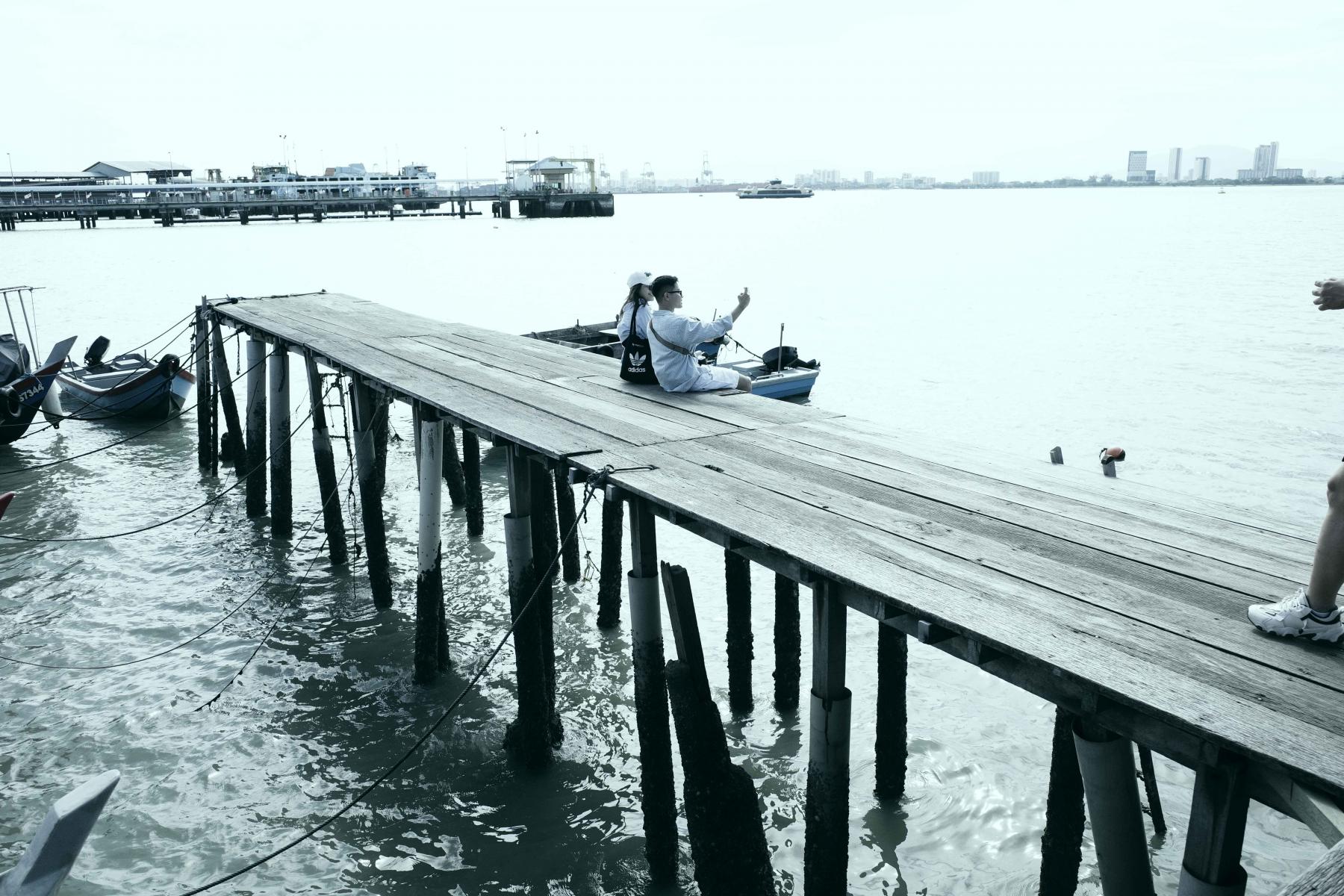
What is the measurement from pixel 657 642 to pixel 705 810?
1.28 meters

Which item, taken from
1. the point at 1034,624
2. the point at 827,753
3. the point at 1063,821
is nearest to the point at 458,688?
the point at 827,753

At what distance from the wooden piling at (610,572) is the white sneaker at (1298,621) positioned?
7.33 meters

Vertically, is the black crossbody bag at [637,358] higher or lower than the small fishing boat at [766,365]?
higher

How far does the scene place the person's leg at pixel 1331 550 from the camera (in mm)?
3809

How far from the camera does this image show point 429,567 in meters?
10.0

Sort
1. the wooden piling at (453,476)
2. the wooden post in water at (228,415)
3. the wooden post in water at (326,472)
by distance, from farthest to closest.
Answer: the wooden post in water at (228,415) < the wooden piling at (453,476) < the wooden post in water at (326,472)

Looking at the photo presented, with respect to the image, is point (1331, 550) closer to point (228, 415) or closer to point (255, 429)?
point (255, 429)

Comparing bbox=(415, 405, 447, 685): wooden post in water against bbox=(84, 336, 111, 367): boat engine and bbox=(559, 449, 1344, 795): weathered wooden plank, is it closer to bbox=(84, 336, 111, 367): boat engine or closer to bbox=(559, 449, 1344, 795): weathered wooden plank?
bbox=(559, 449, 1344, 795): weathered wooden plank

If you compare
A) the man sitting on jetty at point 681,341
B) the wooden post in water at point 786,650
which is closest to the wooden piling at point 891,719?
the wooden post in water at point 786,650

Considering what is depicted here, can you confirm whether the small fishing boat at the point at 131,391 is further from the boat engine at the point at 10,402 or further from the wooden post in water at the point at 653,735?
the wooden post in water at the point at 653,735

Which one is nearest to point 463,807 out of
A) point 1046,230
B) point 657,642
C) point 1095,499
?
point 657,642

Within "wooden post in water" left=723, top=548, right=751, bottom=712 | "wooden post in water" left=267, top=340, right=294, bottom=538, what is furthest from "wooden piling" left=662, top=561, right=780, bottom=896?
"wooden post in water" left=267, top=340, right=294, bottom=538

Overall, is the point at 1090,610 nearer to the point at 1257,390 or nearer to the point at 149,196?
the point at 1257,390

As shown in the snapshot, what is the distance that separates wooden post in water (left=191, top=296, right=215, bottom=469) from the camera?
725 inches
